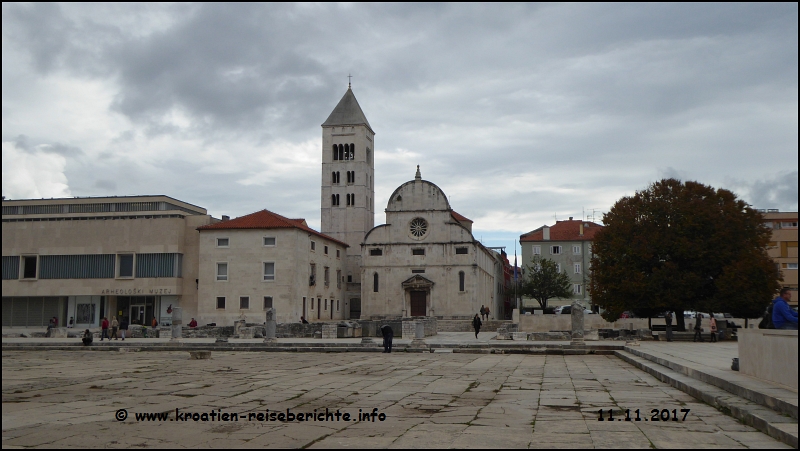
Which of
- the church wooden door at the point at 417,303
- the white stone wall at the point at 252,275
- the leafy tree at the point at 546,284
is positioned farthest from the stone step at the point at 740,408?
the leafy tree at the point at 546,284

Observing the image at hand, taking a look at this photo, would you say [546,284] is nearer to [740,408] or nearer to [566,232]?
[566,232]

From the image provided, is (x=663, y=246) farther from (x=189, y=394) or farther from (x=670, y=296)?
(x=189, y=394)

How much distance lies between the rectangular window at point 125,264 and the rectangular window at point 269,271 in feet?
33.6

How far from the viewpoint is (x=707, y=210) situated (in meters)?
36.1

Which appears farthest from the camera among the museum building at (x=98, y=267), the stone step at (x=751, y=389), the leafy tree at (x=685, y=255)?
the museum building at (x=98, y=267)

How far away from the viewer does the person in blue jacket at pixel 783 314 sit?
1100 centimetres

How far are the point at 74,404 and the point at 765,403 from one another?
1061 cm

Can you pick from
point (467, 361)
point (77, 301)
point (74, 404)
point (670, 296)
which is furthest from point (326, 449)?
point (77, 301)

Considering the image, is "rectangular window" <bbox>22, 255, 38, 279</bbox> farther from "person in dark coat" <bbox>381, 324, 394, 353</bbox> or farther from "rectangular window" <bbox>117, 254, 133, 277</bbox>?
"person in dark coat" <bbox>381, 324, 394, 353</bbox>

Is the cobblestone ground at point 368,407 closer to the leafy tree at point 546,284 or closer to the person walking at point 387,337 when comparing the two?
the person walking at point 387,337

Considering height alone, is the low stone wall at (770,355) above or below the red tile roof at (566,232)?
below

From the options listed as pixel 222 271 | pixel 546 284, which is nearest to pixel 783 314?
pixel 222 271

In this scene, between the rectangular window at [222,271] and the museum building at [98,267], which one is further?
the rectangular window at [222,271]

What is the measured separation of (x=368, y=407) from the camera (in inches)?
431
